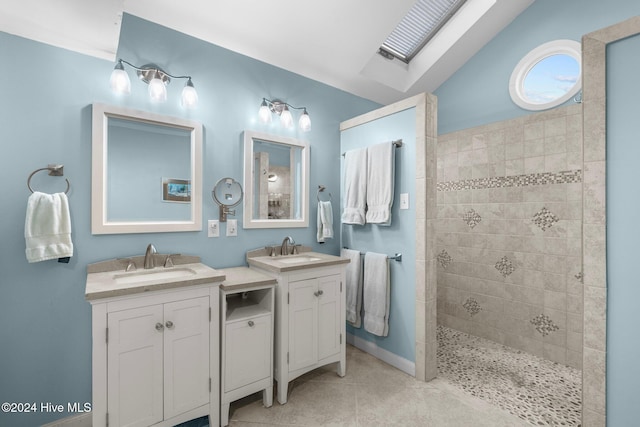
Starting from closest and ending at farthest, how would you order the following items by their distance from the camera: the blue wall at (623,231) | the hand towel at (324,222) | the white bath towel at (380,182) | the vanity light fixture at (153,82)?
the blue wall at (623,231) → the vanity light fixture at (153,82) → the white bath towel at (380,182) → the hand towel at (324,222)

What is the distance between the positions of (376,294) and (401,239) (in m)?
0.51

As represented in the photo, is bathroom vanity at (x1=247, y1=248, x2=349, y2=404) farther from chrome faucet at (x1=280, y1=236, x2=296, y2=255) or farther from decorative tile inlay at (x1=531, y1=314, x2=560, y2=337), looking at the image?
decorative tile inlay at (x1=531, y1=314, x2=560, y2=337)

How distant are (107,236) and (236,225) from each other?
791 mm

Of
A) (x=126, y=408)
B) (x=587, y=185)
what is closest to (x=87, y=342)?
(x=126, y=408)

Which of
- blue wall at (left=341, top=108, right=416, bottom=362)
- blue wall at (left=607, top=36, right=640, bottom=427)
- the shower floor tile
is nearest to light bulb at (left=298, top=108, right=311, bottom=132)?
blue wall at (left=341, top=108, right=416, bottom=362)

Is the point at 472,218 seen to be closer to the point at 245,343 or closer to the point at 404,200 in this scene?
the point at 404,200

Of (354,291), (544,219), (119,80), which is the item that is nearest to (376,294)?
(354,291)

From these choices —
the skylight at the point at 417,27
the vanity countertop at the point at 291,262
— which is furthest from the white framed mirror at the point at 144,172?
the skylight at the point at 417,27

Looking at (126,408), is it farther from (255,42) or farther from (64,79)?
(255,42)

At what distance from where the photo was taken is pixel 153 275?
174 cm

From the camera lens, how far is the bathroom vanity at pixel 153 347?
1316 millimetres

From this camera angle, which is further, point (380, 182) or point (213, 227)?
point (380, 182)

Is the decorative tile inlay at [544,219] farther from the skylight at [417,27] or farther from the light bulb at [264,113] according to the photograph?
the light bulb at [264,113]

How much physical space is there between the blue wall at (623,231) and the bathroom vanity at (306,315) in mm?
1415
